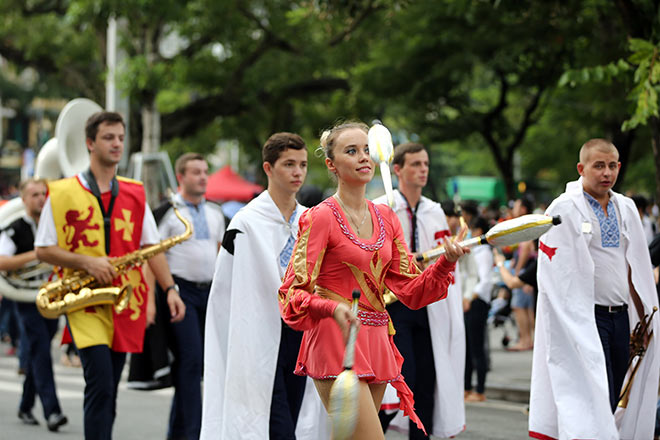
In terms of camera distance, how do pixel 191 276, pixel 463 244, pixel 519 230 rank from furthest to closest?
pixel 191 276 → pixel 463 244 → pixel 519 230

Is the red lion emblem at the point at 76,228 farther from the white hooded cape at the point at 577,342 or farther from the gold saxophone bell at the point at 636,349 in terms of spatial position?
the gold saxophone bell at the point at 636,349

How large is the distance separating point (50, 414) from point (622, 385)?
4.73 m

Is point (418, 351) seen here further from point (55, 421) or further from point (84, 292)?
point (55, 421)

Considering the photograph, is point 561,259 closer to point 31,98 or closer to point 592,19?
point 592,19

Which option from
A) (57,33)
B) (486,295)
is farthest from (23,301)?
(57,33)

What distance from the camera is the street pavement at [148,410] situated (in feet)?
27.5

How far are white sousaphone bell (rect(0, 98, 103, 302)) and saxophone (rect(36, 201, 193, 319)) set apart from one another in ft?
8.39

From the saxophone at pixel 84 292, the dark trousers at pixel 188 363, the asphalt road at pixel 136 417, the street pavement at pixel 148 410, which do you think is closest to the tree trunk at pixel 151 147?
the street pavement at pixel 148 410

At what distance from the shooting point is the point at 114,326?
650cm

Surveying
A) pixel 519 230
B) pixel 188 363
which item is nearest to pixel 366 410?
pixel 519 230

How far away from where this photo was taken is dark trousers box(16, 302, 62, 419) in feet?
28.1

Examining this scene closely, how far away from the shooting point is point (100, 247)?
6.58 meters

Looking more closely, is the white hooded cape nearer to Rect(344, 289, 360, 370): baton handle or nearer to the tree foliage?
Rect(344, 289, 360, 370): baton handle

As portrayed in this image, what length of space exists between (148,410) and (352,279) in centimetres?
572
